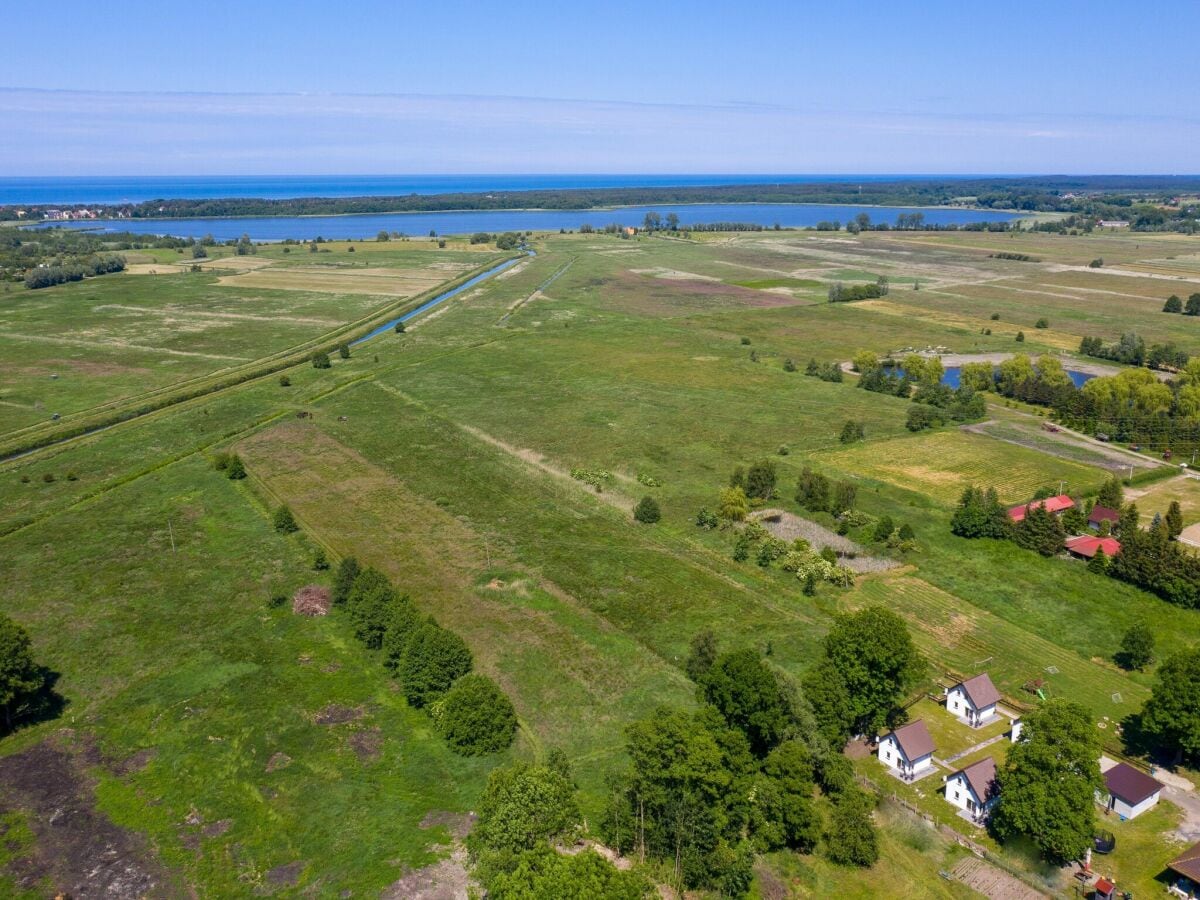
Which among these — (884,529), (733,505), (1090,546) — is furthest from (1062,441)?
(733,505)

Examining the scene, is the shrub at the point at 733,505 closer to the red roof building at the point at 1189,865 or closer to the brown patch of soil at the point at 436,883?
the red roof building at the point at 1189,865

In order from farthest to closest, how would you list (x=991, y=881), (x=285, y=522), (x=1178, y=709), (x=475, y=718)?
(x=285, y=522), (x=475, y=718), (x=1178, y=709), (x=991, y=881)

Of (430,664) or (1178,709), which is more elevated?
(1178,709)

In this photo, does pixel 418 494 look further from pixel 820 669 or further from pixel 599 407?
pixel 820 669

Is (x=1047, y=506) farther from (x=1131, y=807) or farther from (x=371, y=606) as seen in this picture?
(x=371, y=606)

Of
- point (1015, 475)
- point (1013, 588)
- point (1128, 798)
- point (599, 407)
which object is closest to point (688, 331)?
point (599, 407)

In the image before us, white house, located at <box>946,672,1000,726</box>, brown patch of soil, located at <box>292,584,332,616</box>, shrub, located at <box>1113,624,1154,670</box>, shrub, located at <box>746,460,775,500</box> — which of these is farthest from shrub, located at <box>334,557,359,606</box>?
shrub, located at <box>1113,624,1154,670</box>

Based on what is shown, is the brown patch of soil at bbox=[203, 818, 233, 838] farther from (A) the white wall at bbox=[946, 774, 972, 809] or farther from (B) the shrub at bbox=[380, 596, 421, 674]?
(A) the white wall at bbox=[946, 774, 972, 809]
